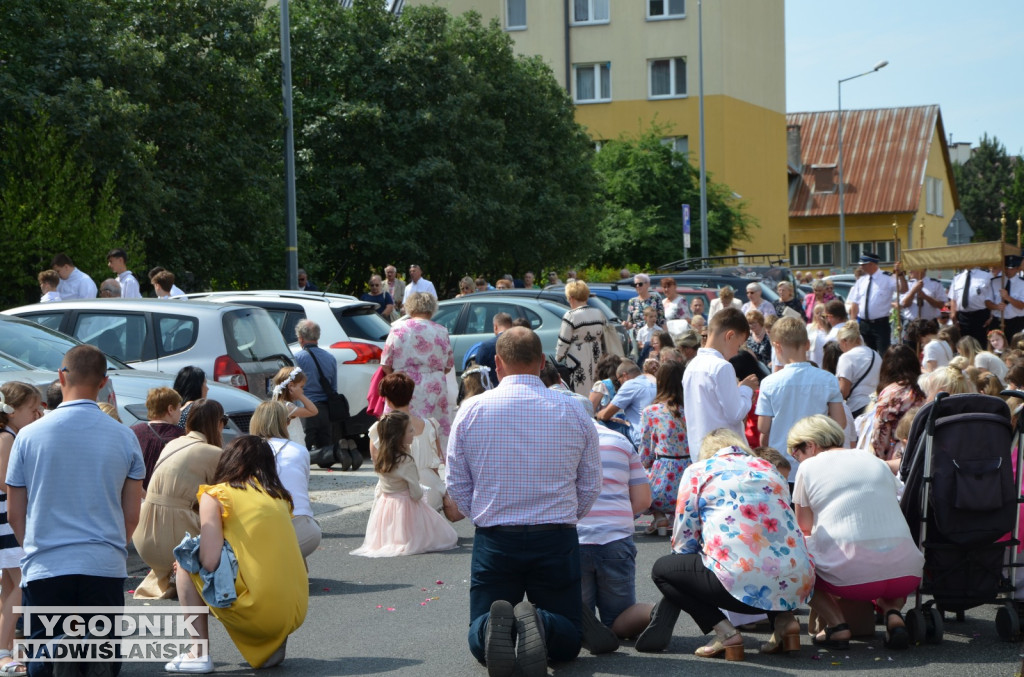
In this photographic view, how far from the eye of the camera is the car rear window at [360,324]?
1606 cm

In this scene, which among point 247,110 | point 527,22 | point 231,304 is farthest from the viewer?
point 527,22

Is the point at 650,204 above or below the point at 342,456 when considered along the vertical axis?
above

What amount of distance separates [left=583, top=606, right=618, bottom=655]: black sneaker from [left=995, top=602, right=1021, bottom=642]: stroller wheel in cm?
204

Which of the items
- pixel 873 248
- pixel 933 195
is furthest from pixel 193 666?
pixel 933 195

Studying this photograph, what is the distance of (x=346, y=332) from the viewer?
16.0 m

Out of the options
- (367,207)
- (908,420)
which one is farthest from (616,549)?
(367,207)

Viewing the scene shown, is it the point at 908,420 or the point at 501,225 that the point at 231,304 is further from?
the point at 501,225

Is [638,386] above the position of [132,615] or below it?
above

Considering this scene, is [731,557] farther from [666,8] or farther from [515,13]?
[515,13]

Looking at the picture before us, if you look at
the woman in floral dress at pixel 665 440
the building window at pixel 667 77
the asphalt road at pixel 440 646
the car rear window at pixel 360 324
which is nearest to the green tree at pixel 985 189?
the building window at pixel 667 77

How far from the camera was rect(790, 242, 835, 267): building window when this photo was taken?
70688 millimetres

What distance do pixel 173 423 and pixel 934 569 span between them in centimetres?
465

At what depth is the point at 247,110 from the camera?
26000 millimetres

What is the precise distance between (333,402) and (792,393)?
621 centimetres
